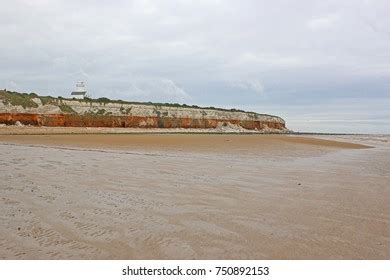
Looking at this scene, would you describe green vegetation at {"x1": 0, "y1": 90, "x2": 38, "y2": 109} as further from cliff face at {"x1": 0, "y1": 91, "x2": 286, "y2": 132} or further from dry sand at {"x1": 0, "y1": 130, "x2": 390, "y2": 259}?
dry sand at {"x1": 0, "y1": 130, "x2": 390, "y2": 259}


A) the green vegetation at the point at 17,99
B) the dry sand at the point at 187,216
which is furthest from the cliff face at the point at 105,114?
the dry sand at the point at 187,216

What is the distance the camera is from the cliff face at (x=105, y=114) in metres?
40.2

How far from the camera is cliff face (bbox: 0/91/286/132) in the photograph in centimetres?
4025

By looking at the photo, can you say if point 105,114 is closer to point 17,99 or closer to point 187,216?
point 17,99

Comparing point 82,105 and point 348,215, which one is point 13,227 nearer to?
point 348,215

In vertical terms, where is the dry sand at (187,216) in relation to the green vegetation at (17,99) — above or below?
below

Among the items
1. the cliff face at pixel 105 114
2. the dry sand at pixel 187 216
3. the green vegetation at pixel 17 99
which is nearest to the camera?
the dry sand at pixel 187 216

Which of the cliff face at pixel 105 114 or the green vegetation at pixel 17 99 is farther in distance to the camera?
the cliff face at pixel 105 114

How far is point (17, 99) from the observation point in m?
40.8

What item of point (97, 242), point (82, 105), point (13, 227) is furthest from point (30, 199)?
point (82, 105)

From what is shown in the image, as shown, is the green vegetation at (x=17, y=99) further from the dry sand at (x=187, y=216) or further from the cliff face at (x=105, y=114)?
the dry sand at (x=187, y=216)

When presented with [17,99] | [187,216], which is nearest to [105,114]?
[17,99]

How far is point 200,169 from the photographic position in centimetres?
1005

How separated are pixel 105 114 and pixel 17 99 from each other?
11425 millimetres
